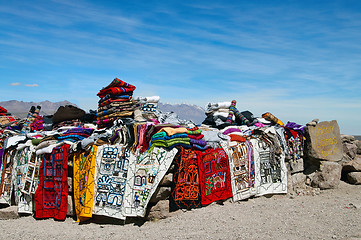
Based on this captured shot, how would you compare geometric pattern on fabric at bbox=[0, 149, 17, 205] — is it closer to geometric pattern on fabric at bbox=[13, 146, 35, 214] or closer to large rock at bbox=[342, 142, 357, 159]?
geometric pattern on fabric at bbox=[13, 146, 35, 214]

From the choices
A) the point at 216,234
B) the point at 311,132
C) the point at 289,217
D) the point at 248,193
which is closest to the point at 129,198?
the point at 216,234

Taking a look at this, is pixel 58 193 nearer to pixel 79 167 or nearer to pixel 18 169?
pixel 79 167

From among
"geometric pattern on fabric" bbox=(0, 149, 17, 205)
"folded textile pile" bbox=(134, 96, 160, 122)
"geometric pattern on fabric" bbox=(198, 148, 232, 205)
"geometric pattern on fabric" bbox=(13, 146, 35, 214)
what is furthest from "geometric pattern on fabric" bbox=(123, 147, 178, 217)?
"geometric pattern on fabric" bbox=(0, 149, 17, 205)

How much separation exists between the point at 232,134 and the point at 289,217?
7.58 feet

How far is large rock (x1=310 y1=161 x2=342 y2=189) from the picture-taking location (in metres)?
8.69

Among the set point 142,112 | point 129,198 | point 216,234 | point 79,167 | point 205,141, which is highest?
point 142,112

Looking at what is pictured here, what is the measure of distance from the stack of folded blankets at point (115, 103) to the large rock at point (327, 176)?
5118mm

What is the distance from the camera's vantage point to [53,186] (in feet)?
22.7

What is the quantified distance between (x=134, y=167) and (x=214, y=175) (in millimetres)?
1648

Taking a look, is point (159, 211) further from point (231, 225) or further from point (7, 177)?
point (7, 177)

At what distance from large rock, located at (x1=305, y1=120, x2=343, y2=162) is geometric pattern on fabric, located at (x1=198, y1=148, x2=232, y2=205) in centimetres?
299

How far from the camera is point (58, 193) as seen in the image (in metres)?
6.84

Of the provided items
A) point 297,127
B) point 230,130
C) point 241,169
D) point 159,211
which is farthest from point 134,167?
point 297,127

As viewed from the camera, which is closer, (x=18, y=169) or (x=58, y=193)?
(x=58, y=193)
